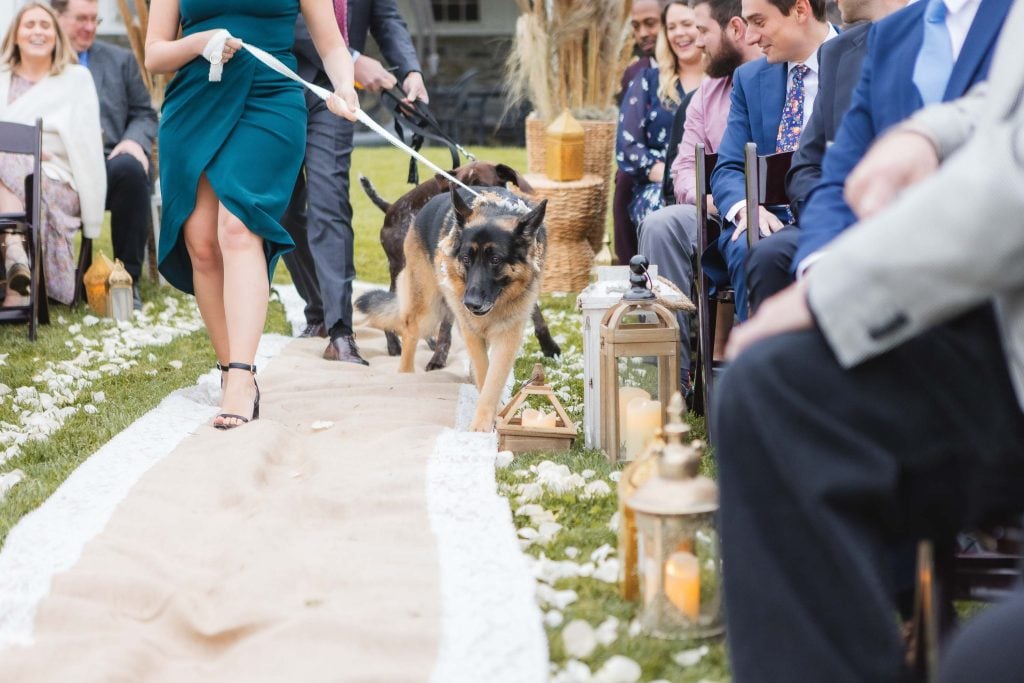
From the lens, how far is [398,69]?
651 cm

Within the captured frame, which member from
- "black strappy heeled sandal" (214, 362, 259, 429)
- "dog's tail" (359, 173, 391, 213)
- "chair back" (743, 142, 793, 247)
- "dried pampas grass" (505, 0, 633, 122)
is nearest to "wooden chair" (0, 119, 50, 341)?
"dog's tail" (359, 173, 391, 213)

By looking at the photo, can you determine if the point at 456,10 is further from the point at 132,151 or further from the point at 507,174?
the point at 507,174

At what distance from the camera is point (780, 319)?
172 cm

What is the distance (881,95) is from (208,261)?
2.90 metres

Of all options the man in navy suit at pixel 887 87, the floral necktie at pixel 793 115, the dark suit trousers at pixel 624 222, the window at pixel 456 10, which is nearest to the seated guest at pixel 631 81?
the dark suit trousers at pixel 624 222

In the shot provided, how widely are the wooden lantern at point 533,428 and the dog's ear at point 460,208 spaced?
97 cm

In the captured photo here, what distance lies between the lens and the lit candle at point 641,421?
12.7ft

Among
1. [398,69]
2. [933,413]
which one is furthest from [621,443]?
[398,69]

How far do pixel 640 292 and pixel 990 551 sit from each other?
1775 millimetres

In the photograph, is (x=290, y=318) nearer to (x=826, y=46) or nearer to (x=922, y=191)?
(x=826, y=46)

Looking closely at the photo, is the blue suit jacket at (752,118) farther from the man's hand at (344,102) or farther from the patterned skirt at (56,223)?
the patterned skirt at (56,223)

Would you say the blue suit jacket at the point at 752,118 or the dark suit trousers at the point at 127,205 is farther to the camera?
the dark suit trousers at the point at 127,205

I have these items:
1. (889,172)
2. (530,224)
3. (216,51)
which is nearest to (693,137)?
(530,224)

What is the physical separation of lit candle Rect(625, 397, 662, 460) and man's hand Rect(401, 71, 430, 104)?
2.93 meters
